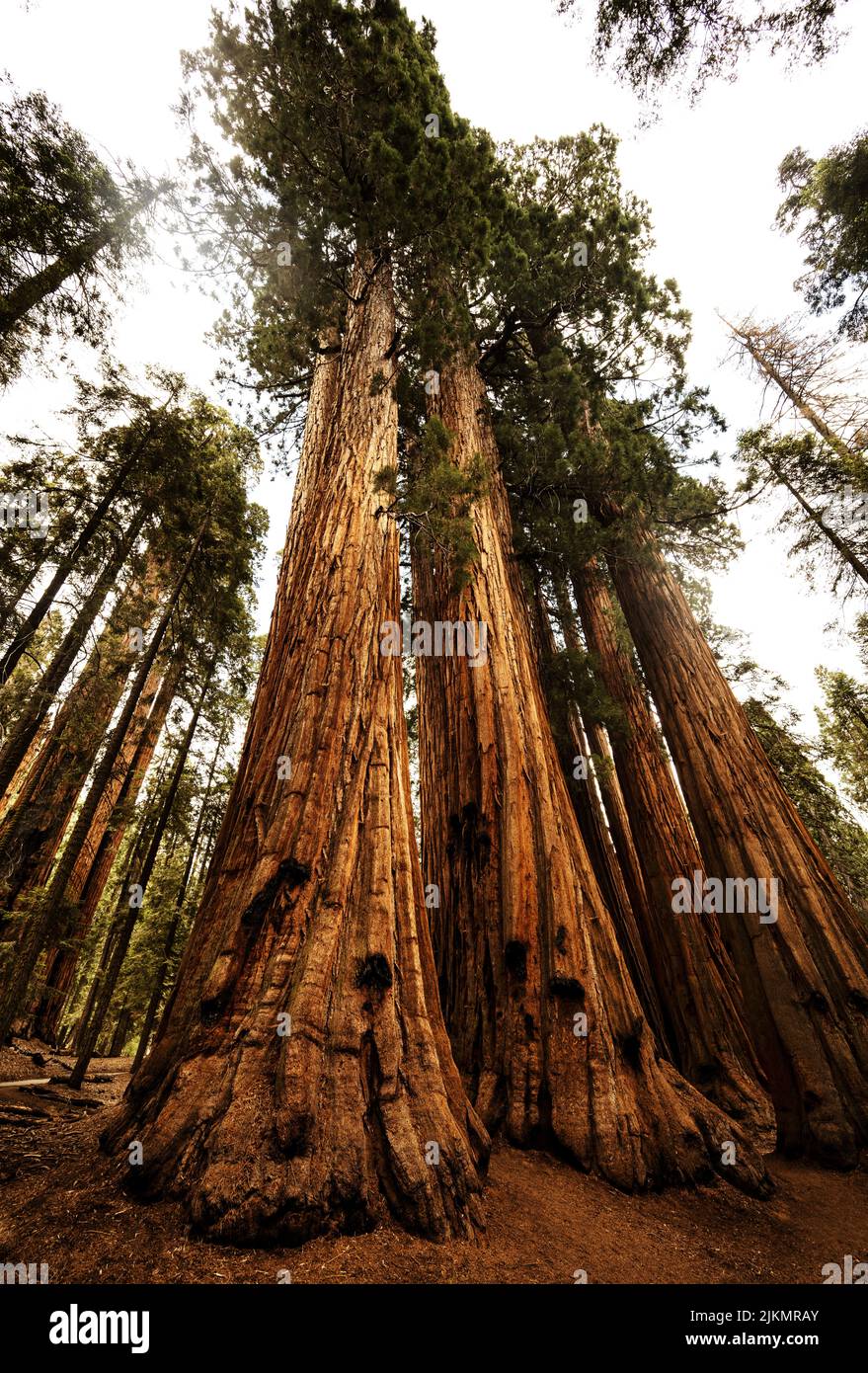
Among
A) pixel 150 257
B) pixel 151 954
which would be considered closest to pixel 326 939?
pixel 150 257

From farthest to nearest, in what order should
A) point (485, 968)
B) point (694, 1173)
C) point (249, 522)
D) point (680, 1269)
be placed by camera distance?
point (249, 522)
point (485, 968)
point (694, 1173)
point (680, 1269)

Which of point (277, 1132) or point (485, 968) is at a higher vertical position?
point (485, 968)

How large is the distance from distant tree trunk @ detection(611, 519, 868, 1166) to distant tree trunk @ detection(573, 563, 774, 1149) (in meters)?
0.81

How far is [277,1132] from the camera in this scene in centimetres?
195

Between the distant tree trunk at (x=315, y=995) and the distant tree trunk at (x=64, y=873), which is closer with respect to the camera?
the distant tree trunk at (x=315, y=995)

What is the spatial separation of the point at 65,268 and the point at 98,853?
9111 millimetres

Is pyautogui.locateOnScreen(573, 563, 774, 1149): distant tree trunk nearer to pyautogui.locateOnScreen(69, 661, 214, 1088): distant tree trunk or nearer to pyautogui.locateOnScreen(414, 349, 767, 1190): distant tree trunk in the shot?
pyautogui.locateOnScreen(414, 349, 767, 1190): distant tree trunk

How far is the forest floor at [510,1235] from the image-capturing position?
5.33 feet

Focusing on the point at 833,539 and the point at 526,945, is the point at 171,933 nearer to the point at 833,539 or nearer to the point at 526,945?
the point at 526,945

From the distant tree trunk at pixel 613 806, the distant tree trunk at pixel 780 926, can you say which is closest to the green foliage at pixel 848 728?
the distant tree trunk at pixel 613 806

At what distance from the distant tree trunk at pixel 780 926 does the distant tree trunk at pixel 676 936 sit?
2.64 ft

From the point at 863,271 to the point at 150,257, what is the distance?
34.1 feet

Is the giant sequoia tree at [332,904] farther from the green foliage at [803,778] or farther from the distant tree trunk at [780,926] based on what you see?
the green foliage at [803,778]
